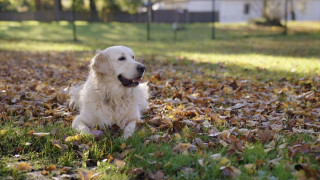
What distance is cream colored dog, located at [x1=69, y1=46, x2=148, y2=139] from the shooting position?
4.64m

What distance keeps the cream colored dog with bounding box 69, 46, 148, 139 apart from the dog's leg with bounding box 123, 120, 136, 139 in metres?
0.04

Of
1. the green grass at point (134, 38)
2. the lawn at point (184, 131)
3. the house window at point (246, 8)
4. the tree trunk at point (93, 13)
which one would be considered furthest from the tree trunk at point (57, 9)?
the house window at point (246, 8)

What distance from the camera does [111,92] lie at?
4.73 metres

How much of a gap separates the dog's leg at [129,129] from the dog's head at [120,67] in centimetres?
55

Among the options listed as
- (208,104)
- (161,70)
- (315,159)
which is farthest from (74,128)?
(161,70)

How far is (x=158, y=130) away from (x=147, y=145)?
2.08 ft

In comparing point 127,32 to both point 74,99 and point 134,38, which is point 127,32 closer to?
point 134,38

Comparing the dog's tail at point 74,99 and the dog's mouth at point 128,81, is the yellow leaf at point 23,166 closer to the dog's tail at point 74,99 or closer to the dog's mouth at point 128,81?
the dog's mouth at point 128,81

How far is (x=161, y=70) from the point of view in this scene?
955cm

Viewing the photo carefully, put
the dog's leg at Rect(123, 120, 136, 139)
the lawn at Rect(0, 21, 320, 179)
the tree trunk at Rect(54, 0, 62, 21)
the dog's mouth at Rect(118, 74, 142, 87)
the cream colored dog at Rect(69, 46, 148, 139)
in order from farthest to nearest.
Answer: the tree trunk at Rect(54, 0, 62, 21) < the dog's mouth at Rect(118, 74, 142, 87) < the cream colored dog at Rect(69, 46, 148, 139) < the dog's leg at Rect(123, 120, 136, 139) < the lawn at Rect(0, 21, 320, 179)

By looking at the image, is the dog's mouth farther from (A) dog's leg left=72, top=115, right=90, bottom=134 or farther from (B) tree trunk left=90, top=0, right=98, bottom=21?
(B) tree trunk left=90, top=0, right=98, bottom=21

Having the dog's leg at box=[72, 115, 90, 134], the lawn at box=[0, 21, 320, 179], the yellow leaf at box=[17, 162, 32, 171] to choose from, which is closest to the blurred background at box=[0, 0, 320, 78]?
the lawn at box=[0, 21, 320, 179]

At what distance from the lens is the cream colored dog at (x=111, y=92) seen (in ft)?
15.2

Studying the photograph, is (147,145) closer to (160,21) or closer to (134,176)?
(134,176)
